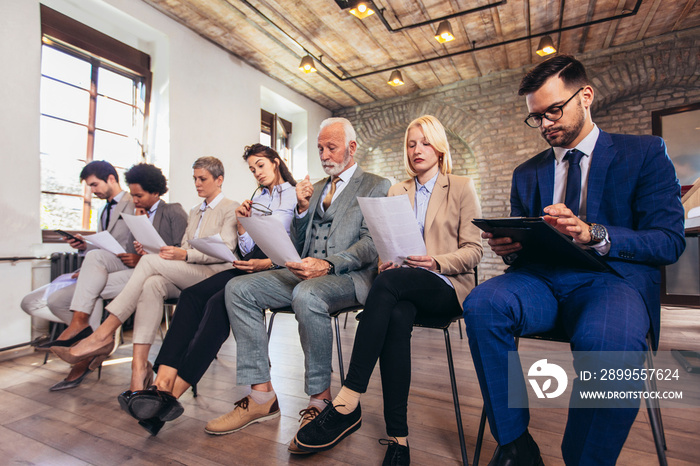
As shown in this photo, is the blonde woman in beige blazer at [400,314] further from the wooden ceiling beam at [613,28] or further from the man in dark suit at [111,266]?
the wooden ceiling beam at [613,28]

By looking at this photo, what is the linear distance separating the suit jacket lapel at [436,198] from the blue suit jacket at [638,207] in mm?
548

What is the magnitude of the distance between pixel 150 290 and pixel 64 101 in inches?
106

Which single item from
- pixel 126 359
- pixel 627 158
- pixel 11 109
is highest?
pixel 11 109

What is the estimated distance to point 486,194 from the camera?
5.94 meters

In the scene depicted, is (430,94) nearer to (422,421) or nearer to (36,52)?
(36,52)

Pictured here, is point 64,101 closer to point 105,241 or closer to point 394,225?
point 105,241

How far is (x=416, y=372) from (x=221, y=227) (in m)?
1.41

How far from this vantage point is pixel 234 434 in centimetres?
149

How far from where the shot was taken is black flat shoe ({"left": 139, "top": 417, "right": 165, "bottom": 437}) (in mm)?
1438

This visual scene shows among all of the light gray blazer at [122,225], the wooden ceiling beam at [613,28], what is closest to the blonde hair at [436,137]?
the light gray blazer at [122,225]

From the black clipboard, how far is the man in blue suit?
1.3 inches

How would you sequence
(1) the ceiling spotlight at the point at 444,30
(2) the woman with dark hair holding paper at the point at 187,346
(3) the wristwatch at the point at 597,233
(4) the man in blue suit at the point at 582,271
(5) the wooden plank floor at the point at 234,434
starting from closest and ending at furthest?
(4) the man in blue suit at the point at 582,271 < (3) the wristwatch at the point at 597,233 < (5) the wooden plank floor at the point at 234,434 < (2) the woman with dark hair holding paper at the point at 187,346 < (1) the ceiling spotlight at the point at 444,30

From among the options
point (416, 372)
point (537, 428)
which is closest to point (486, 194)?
point (416, 372)

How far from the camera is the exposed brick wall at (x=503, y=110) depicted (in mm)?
4875
